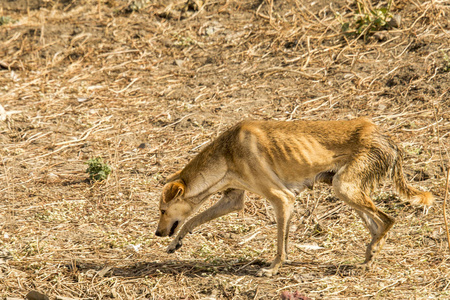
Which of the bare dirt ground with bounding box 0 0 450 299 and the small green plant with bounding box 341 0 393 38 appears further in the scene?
the small green plant with bounding box 341 0 393 38

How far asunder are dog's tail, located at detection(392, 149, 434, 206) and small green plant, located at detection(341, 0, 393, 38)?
5.29 meters

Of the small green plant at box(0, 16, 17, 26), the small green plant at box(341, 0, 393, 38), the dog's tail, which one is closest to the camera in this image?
the dog's tail

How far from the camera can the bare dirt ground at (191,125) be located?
20.3ft

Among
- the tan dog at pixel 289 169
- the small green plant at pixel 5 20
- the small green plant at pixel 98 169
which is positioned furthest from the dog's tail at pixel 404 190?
the small green plant at pixel 5 20

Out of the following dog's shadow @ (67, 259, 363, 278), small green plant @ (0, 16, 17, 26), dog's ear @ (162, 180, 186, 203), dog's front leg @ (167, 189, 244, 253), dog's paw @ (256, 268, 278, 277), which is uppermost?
dog's ear @ (162, 180, 186, 203)

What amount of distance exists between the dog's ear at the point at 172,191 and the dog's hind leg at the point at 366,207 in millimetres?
1594

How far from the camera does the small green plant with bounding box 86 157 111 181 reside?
8.40 metres

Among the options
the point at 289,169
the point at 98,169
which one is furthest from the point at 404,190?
the point at 98,169

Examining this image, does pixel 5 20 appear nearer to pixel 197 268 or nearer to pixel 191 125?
pixel 191 125

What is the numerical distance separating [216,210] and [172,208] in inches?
22.5

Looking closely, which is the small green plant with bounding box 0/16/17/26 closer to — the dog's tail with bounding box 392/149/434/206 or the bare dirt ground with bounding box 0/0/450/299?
the bare dirt ground with bounding box 0/0/450/299

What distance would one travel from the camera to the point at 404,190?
6398 mm

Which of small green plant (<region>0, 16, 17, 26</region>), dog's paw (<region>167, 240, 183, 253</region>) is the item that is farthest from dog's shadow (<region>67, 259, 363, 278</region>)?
small green plant (<region>0, 16, 17, 26</region>)

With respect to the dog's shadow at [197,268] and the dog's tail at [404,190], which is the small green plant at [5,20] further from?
the dog's tail at [404,190]
